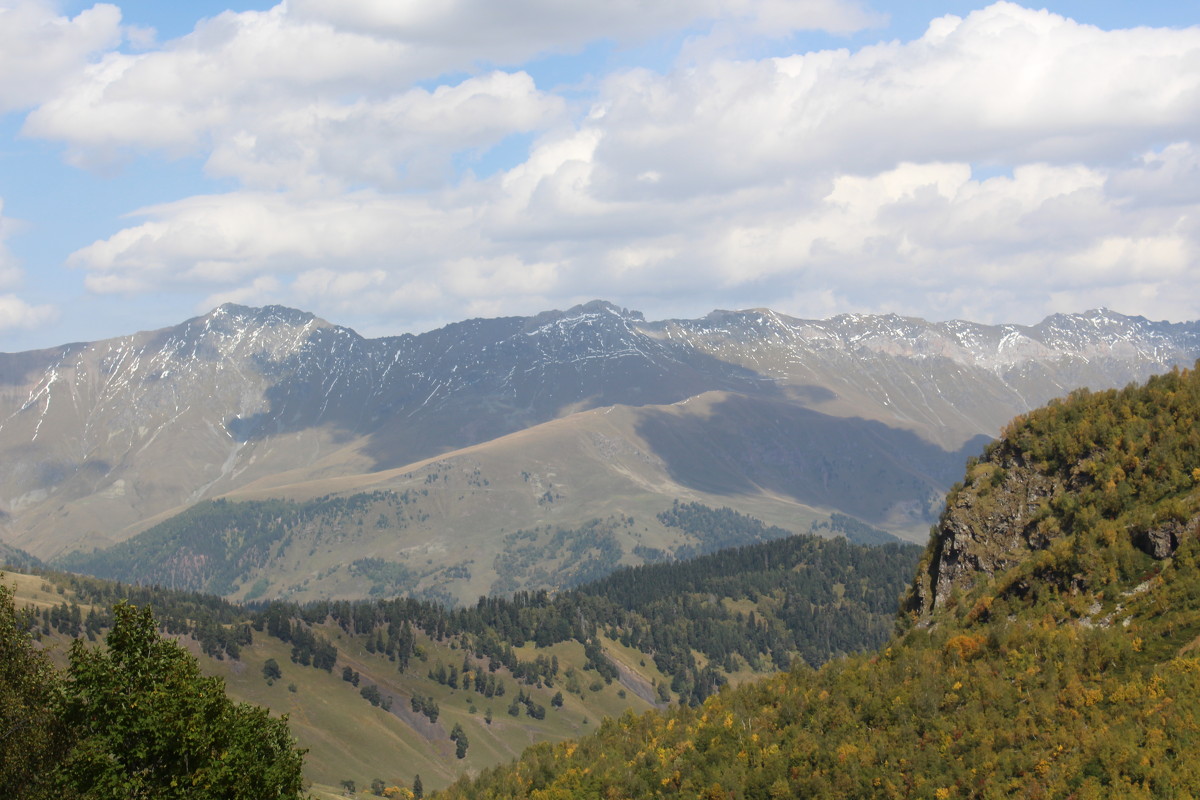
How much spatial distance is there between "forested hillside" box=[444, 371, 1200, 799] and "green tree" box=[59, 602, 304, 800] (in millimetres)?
49851

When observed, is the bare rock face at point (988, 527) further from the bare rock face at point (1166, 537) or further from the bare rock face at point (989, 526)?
the bare rock face at point (1166, 537)

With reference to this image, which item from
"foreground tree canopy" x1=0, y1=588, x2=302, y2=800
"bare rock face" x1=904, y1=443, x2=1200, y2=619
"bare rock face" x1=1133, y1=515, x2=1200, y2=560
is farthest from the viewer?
"bare rock face" x1=904, y1=443, x2=1200, y2=619

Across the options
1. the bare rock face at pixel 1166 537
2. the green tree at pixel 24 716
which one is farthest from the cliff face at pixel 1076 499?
the green tree at pixel 24 716

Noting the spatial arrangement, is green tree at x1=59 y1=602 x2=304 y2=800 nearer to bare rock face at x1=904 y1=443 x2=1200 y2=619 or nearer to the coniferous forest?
the coniferous forest

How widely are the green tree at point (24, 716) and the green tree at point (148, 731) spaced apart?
37.7 inches

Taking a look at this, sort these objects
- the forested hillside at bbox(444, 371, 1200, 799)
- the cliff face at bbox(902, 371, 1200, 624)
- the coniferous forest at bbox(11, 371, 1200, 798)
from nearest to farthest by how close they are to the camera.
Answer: the coniferous forest at bbox(11, 371, 1200, 798) < the forested hillside at bbox(444, 371, 1200, 799) < the cliff face at bbox(902, 371, 1200, 624)

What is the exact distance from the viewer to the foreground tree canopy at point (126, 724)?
4384 cm

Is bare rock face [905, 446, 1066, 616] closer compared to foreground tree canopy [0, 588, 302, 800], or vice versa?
foreground tree canopy [0, 588, 302, 800]

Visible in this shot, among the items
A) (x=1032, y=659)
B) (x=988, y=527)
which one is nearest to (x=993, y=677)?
(x=1032, y=659)

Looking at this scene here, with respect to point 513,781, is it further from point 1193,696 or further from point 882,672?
point 1193,696

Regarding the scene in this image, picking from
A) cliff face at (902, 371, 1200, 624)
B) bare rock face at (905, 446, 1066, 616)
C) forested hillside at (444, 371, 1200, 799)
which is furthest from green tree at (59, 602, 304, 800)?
bare rock face at (905, 446, 1066, 616)

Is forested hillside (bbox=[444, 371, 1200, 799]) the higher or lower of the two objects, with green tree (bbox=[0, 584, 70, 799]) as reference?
lower

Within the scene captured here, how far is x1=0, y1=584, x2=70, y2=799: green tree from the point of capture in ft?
138

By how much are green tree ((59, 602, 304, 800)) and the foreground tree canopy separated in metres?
0.04
